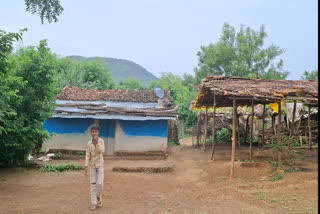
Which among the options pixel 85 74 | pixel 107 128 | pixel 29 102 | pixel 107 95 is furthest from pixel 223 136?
pixel 29 102

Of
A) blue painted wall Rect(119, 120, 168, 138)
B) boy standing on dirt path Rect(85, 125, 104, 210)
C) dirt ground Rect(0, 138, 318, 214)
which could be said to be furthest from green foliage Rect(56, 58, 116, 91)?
boy standing on dirt path Rect(85, 125, 104, 210)

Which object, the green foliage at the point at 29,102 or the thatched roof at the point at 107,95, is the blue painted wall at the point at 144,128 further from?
the green foliage at the point at 29,102

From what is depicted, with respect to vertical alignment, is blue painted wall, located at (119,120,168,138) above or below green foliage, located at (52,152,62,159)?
above

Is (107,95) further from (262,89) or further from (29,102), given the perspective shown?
(262,89)

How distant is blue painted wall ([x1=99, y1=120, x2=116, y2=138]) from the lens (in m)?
13.6

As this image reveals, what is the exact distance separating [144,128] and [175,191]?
19.4 ft

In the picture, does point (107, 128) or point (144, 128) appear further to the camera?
point (107, 128)

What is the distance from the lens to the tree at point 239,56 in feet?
96.0

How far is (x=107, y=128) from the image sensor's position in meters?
13.7

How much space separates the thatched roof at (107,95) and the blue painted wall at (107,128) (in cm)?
159

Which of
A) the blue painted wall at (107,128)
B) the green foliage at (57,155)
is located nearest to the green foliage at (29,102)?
the green foliage at (57,155)

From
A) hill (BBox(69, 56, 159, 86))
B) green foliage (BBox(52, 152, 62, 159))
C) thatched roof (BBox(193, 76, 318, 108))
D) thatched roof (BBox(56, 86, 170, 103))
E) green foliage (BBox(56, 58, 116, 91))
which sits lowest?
green foliage (BBox(52, 152, 62, 159))

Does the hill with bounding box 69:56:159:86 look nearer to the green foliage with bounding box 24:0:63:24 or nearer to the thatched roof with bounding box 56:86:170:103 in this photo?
the thatched roof with bounding box 56:86:170:103

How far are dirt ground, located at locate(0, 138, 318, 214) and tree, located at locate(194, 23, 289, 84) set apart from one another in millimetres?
19986
